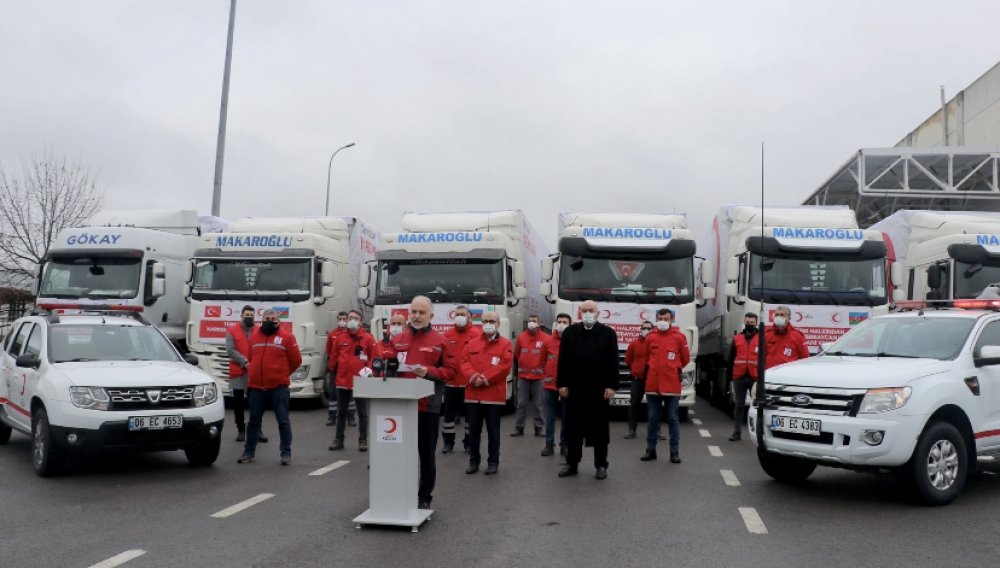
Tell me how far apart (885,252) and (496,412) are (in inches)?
314

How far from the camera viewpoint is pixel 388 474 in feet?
23.3

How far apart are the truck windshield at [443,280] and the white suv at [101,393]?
4.98 metres

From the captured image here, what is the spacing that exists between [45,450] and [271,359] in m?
2.40

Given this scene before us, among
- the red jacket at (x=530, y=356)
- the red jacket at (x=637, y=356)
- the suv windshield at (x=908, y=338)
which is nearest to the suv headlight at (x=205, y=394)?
the red jacket at (x=530, y=356)

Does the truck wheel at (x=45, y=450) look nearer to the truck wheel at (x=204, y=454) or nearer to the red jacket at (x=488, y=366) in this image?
the truck wheel at (x=204, y=454)

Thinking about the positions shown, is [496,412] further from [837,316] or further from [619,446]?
[837,316]

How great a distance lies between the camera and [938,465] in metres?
7.91

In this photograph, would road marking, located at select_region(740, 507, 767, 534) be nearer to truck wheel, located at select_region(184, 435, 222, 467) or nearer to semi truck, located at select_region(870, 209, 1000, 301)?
truck wheel, located at select_region(184, 435, 222, 467)

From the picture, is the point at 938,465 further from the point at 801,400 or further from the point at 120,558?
the point at 120,558

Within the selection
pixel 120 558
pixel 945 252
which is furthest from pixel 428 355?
pixel 945 252

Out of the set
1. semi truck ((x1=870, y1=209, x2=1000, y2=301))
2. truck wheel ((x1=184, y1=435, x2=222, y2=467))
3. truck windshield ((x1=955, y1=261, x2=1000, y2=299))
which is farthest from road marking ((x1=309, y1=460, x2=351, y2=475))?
truck windshield ((x1=955, y1=261, x2=1000, y2=299))

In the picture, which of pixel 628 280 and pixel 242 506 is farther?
pixel 628 280

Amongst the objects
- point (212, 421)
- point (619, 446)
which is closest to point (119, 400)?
point (212, 421)

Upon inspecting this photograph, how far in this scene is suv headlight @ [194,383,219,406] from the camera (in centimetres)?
948
